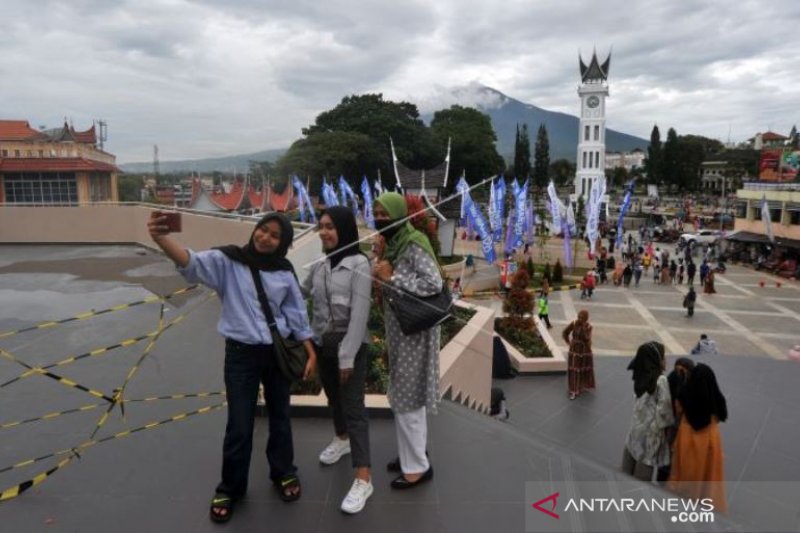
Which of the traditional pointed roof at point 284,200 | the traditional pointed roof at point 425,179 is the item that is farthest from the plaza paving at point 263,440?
the traditional pointed roof at point 425,179

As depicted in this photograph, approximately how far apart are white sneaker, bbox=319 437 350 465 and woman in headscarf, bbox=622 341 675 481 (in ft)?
7.54

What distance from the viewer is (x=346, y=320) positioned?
2857mm

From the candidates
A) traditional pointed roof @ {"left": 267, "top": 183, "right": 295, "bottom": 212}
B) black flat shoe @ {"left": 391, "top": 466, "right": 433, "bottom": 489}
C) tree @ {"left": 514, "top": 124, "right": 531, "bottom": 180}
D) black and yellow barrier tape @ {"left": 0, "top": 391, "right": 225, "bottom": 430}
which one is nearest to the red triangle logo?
black flat shoe @ {"left": 391, "top": 466, "right": 433, "bottom": 489}

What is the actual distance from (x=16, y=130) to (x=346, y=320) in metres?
58.6

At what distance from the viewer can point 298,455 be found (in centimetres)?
328

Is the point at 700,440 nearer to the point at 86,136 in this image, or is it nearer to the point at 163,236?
the point at 163,236

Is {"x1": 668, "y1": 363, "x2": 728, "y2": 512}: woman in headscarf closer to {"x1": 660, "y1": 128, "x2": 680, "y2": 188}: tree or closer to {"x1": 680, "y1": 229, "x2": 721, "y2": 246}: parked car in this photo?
{"x1": 680, "y1": 229, "x2": 721, "y2": 246}: parked car

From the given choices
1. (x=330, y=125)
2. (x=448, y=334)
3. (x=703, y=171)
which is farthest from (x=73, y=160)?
(x=703, y=171)

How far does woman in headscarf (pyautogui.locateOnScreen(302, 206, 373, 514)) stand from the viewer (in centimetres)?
278

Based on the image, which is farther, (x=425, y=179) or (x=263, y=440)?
(x=425, y=179)

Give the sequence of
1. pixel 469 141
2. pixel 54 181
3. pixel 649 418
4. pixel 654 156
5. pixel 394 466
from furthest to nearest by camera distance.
→ pixel 654 156 < pixel 469 141 < pixel 54 181 < pixel 649 418 < pixel 394 466

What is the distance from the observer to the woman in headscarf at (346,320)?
9.11 feet

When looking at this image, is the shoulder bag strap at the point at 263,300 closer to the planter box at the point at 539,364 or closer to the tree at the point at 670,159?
the planter box at the point at 539,364

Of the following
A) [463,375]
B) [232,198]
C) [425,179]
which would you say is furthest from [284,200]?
[463,375]
